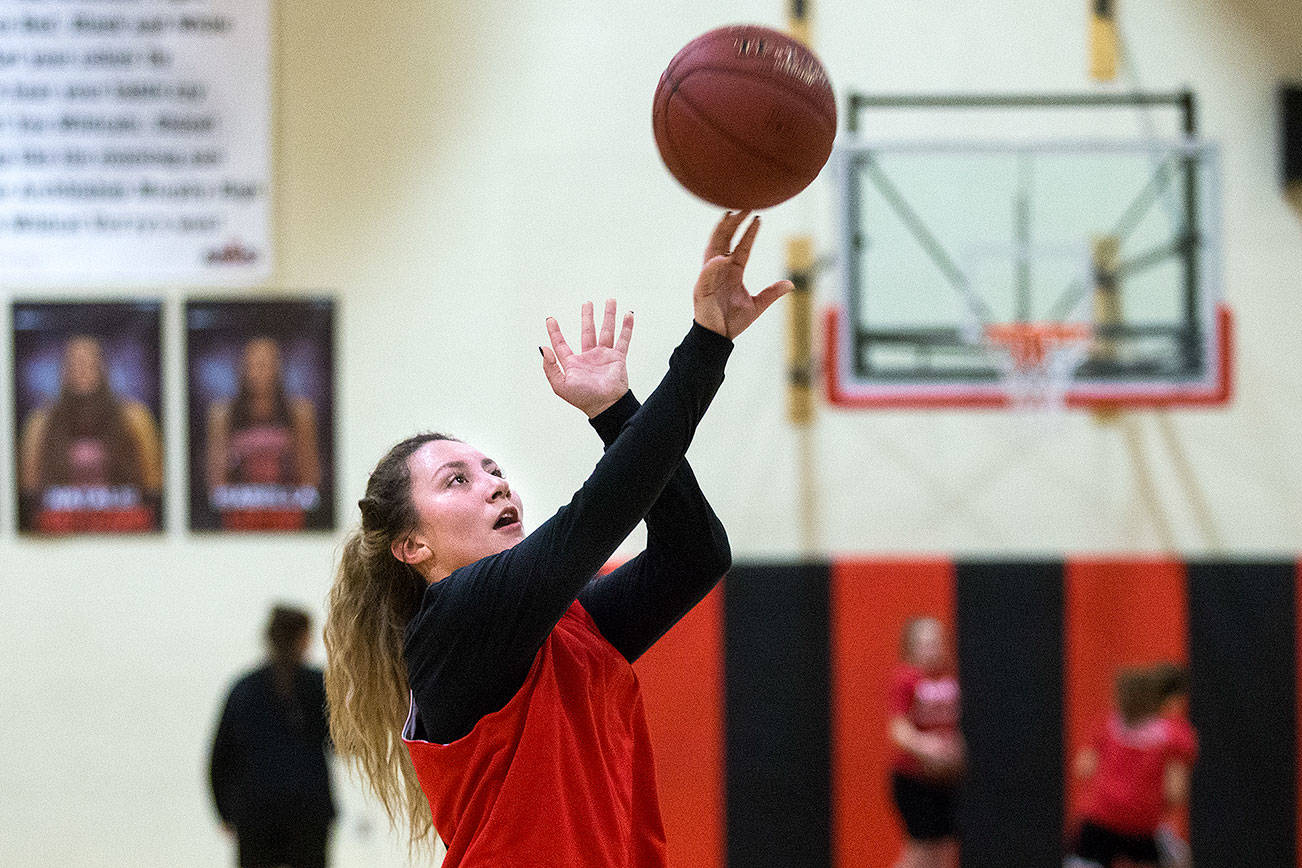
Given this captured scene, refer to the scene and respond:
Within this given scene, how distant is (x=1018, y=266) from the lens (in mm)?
Answer: 5164

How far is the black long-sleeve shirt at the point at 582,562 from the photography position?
4.69 feet

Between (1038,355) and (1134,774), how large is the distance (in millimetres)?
1666

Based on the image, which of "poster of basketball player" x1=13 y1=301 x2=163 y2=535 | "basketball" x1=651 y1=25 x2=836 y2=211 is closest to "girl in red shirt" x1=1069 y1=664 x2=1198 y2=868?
"basketball" x1=651 y1=25 x2=836 y2=211

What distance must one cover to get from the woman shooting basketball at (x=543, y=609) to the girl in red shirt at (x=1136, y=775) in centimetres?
330

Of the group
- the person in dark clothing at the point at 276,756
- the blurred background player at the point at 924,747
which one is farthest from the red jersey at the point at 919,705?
the person in dark clothing at the point at 276,756

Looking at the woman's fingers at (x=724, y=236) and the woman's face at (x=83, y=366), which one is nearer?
the woman's fingers at (x=724, y=236)

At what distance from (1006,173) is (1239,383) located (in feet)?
4.77

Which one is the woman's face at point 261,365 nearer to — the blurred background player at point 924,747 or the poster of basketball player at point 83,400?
the poster of basketball player at point 83,400

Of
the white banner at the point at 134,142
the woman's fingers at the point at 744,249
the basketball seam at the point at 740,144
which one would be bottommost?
the woman's fingers at the point at 744,249

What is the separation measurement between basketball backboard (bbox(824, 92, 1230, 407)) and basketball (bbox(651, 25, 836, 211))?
2754 millimetres

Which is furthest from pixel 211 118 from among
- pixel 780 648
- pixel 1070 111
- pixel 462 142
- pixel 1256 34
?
pixel 1256 34

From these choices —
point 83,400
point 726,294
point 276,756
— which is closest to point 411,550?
point 726,294

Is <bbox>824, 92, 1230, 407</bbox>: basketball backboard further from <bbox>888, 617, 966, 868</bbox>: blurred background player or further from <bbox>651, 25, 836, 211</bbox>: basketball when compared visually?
<bbox>651, 25, 836, 211</bbox>: basketball

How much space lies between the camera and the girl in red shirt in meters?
4.45
